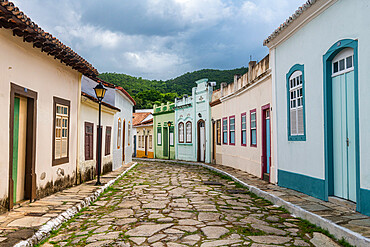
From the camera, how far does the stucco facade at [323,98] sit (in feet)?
18.6

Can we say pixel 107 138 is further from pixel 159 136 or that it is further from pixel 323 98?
pixel 159 136

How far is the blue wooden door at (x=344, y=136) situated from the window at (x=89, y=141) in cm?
749

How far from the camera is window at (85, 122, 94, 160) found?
1111 centimetres

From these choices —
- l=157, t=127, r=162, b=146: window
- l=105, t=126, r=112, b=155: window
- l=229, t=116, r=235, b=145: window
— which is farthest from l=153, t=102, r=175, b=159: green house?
l=105, t=126, r=112, b=155: window

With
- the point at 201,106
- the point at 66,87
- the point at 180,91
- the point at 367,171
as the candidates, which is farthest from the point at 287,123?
the point at 180,91

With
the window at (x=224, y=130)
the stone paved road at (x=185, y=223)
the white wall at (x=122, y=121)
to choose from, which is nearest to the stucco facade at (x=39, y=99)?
the stone paved road at (x=185, y=223)

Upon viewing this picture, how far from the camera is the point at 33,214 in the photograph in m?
6.03

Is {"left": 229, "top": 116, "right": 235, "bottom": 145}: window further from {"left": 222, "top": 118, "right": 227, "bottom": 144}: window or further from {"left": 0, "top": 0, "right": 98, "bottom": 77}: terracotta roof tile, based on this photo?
{"left": 0, "top": 0, "right": 98, "bottom": 77}: terracotta roof tile

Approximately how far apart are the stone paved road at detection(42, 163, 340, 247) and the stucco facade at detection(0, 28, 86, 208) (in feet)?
4.30

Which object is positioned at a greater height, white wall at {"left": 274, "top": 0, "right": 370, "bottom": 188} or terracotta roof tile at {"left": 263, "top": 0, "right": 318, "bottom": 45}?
terracotta roof tile at {"left": 263, "top": 0, "right": 318, "bottom": 45}

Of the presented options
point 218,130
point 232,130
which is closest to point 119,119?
point 218,130

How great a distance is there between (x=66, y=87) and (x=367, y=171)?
24.3ft

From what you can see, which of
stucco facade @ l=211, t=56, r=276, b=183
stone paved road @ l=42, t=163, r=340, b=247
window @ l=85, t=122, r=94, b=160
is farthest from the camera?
window @ l=85, t=122, r=94, b=160

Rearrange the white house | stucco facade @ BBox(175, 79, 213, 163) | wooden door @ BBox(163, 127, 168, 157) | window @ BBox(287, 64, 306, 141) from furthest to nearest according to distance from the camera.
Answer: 1. wooden door @ BBox(163, 127, 168, 157)
2. stucco facade @ BBox(175, 79, 213, 163)
3. the white house
4. window @ BBox(287, 64, 306, 141)
